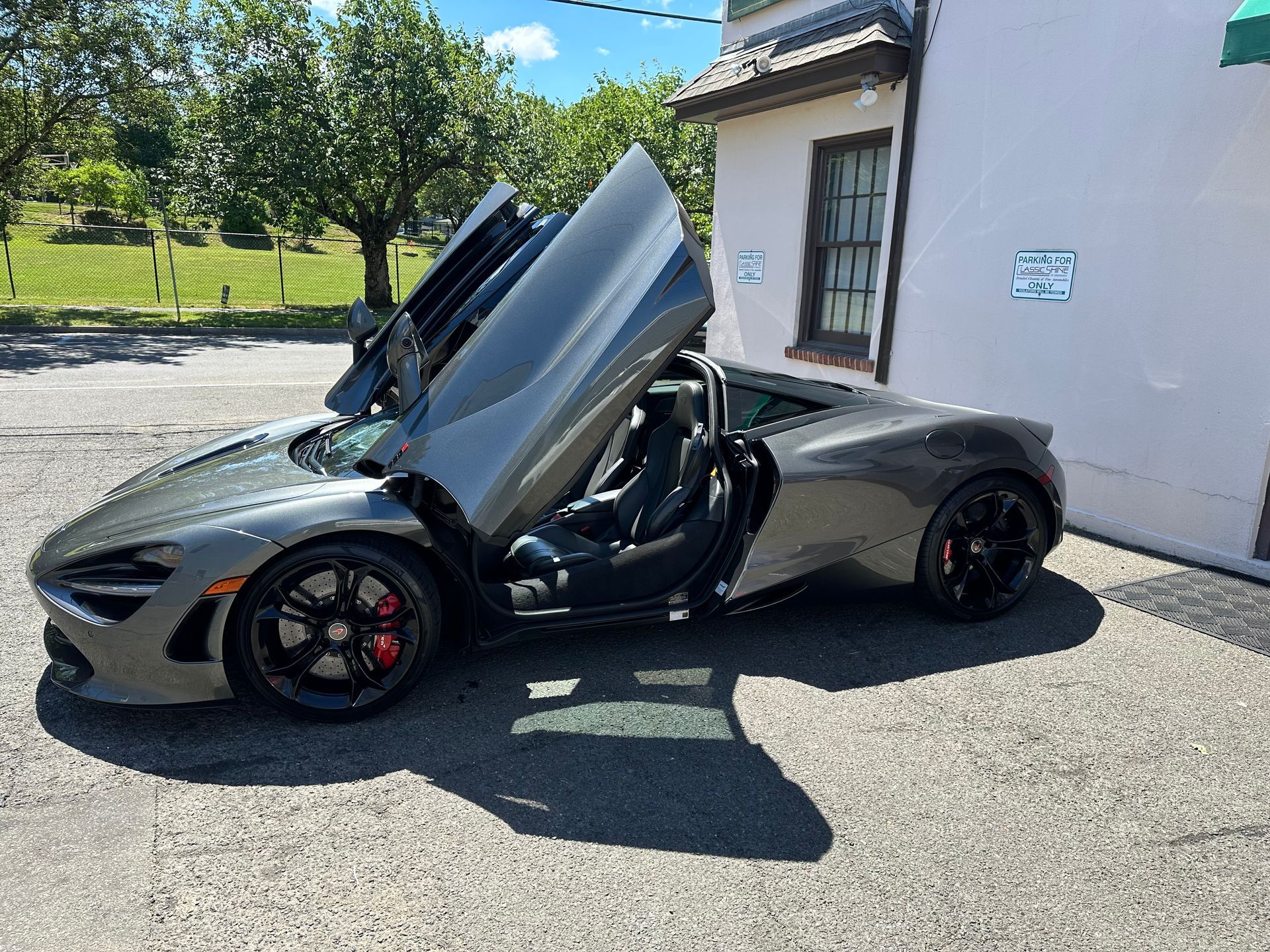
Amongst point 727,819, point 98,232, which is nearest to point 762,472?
point 727,819

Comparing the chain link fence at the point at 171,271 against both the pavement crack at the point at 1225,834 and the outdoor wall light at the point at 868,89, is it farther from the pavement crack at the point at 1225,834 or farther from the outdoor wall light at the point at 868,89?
the pavement crack at the point at 1225,834

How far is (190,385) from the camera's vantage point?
418 inches

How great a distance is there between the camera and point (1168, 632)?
4133 millimetres

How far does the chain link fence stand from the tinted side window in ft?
52.5

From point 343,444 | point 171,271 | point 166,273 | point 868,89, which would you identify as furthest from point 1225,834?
point 166,273

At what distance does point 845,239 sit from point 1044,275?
2377 mm

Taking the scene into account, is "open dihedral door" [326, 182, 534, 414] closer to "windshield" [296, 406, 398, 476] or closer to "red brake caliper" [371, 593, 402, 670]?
"windshield" [296, 406, 398, 476]

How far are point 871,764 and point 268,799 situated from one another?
1.99 meters

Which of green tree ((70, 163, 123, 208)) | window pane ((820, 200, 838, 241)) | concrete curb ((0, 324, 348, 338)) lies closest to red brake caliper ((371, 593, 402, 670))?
window pane ((820, 200, 838, 241))

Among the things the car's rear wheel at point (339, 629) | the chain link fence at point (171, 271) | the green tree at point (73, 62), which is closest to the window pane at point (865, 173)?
the car's rear wheel at point (339, 629)

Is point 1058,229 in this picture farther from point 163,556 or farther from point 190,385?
point 190,385

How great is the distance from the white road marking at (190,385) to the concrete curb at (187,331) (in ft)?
18.1

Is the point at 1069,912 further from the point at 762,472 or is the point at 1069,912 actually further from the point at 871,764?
the point at 762,472

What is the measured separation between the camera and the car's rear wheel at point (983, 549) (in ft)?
12.9
